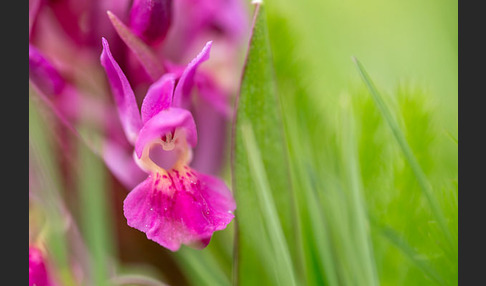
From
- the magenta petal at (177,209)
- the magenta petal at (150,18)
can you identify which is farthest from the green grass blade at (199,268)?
the magenta petal at (150,18)

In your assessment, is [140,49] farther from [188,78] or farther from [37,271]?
[37,271]

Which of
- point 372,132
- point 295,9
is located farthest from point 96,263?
point 295,9

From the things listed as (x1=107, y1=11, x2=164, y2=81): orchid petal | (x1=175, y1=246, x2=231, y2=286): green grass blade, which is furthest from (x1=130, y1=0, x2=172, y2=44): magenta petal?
(x1=175, y1=246, x2=231, y2=286): green grass blade

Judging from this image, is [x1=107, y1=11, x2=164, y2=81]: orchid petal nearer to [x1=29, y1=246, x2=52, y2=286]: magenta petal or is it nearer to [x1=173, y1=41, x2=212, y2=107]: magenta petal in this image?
[x1=173, y1=41, x2=212, y2=107]: magenta petal

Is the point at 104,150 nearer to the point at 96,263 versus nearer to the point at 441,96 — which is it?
the point at 96,263

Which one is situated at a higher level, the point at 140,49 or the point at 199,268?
the point at 140,49

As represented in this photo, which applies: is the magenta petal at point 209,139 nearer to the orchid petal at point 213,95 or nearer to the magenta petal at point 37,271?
the orchid petal at point 213,95

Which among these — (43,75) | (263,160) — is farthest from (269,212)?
(43,75)
